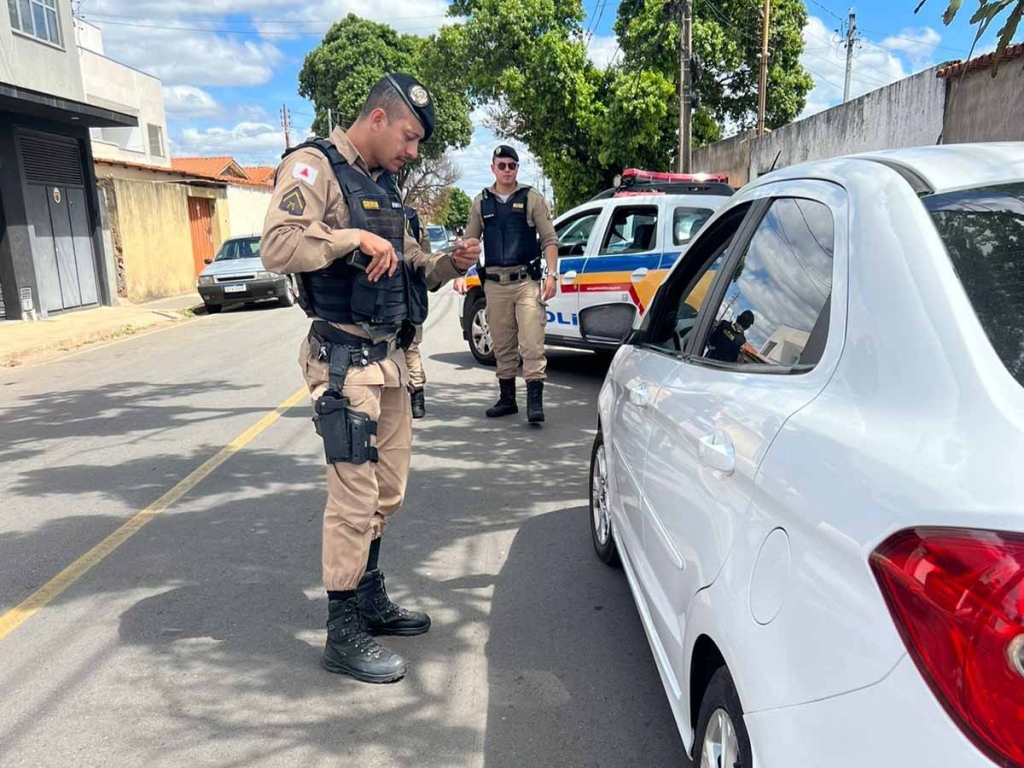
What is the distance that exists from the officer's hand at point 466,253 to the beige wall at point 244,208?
2424cm

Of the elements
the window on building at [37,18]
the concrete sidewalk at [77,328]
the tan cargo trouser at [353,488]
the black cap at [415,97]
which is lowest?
the concrete sidewalk at [77,328]

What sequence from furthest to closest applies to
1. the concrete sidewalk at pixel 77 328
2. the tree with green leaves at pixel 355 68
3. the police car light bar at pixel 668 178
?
the tree with green leaves at pixel 355 68 → the concrete sidewalk at pixel 77 328 → the police car light bar at pixel 668 178

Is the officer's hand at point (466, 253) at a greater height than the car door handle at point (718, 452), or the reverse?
the officer's hand at point (466, 253)

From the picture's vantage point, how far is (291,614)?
344 centimetres

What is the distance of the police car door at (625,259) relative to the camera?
24.5 ft

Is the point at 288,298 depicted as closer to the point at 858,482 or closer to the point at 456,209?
the point at 858,482

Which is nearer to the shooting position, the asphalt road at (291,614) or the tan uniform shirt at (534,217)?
the asphalt road at (291,614)

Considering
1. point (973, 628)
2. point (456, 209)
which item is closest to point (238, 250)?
point (973, 628)

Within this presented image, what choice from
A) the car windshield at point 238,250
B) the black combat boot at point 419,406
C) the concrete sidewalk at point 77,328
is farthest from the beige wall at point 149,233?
the black combat boot at point 419,406

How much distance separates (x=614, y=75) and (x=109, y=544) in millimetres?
21198

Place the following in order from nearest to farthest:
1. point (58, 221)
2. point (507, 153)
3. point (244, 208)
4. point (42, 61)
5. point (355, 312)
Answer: point (355, 312) → point (507, 153) → point (58, 221) → point (42, 61) → point (244, 208)

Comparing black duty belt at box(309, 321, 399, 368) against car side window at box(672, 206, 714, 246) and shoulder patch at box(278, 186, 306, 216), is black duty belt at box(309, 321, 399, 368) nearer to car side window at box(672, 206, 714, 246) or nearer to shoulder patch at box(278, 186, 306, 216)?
shoulder patch at box(278, 186, 306, 216)

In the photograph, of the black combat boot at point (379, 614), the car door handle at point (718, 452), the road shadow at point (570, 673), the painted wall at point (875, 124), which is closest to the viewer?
the car door handle at point (718, 452)

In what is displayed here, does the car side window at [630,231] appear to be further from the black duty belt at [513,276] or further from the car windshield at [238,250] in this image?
the car windshield at [238,250]
